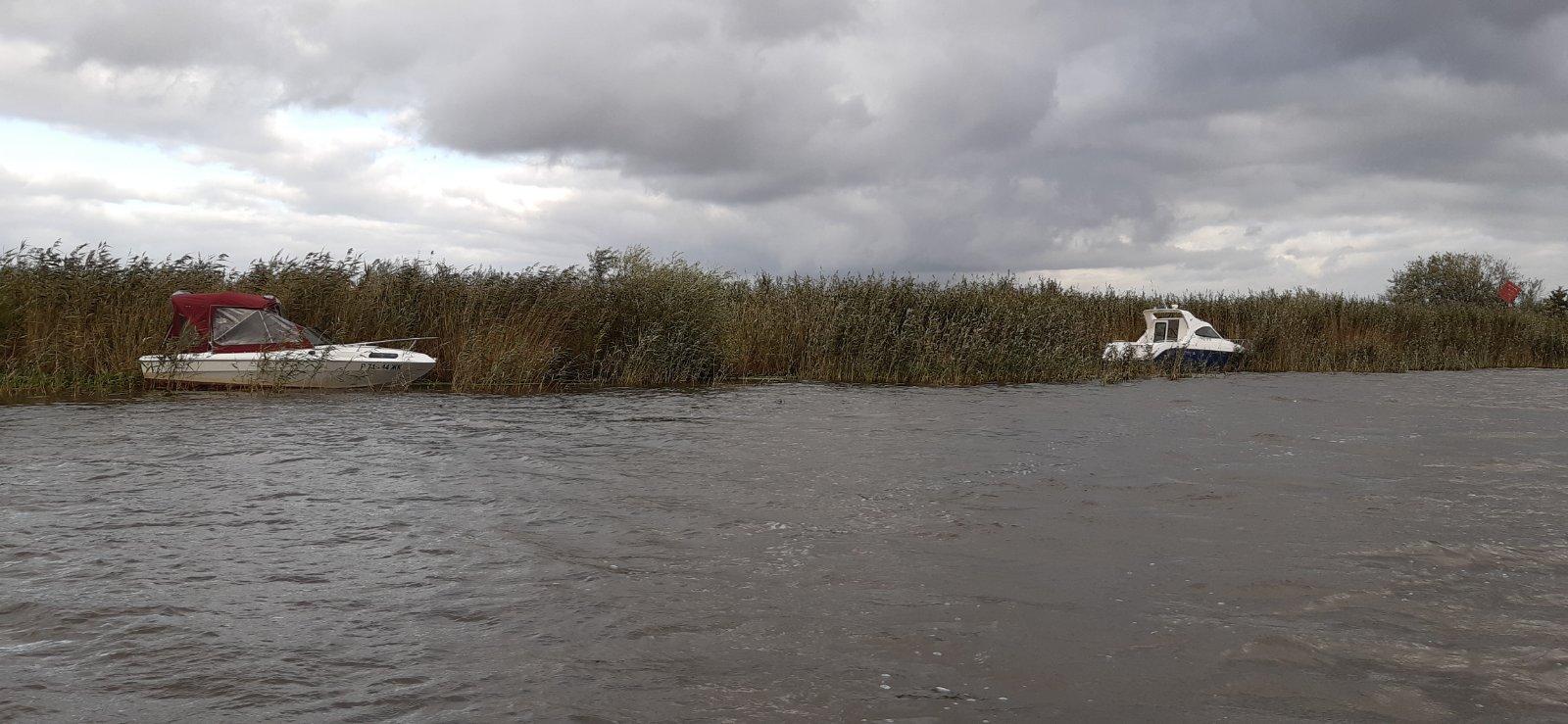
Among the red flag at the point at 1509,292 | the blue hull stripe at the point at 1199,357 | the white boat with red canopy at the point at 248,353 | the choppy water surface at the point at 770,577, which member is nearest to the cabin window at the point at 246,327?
the white boat with red canopy at the point at 248,353

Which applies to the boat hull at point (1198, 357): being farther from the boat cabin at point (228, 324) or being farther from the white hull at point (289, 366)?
the boat cabin at point (228, 324)

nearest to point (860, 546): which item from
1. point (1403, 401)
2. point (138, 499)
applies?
point (138, 499)

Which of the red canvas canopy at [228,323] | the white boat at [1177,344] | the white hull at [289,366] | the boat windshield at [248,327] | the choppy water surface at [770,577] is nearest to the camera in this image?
the choppy water surface at [770,577]

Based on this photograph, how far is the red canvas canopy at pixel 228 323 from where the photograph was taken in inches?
717

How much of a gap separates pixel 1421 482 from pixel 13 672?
1107cm

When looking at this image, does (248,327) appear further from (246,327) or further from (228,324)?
(228,324)

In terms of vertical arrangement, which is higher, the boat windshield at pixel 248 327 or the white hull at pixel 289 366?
the boat windshield at pixel 248 327

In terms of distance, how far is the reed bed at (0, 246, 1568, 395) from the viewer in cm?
1853

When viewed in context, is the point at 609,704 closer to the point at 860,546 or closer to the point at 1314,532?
the point at 860,546

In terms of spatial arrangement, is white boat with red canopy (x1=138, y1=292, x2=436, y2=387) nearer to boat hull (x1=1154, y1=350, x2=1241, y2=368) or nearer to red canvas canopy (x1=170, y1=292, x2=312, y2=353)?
red canvas canopy (x1=170, y1=292, x2=312, y2=353)

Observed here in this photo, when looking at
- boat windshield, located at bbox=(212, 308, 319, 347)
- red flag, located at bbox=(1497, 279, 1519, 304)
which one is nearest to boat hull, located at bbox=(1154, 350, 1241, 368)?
boat windshield, located at bbox=(212, 308, 319, 347)

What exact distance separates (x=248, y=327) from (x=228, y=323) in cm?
33

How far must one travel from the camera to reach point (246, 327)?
18547 millimetres

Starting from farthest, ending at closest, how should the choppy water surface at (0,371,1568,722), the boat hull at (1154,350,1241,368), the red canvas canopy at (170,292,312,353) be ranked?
the boat hull at (1154,350,1241,368)
the red canvas canopy at (170,292,312,353)
the choppy water surface at (0,371,1568,722)
